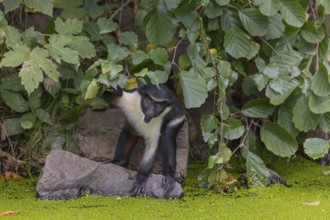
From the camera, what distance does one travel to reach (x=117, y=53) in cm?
621

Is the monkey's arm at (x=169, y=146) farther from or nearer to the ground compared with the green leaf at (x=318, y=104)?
nearer to the ground

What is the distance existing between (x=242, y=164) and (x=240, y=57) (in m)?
1.20

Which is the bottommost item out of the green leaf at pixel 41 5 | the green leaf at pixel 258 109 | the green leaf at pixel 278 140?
the green leaf at pixel 278 140

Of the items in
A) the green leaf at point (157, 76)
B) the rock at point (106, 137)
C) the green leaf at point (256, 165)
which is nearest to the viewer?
the green leaf at point (157, 76)

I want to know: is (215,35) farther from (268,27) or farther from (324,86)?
(324,86)

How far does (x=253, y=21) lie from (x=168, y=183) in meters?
1.52

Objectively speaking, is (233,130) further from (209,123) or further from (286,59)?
(286,59)

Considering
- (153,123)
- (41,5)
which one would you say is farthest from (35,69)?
(153,123)

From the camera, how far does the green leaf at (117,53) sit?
243 inches

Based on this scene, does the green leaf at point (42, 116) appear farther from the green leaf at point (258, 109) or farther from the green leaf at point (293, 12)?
the green leaf at point (293, 12)

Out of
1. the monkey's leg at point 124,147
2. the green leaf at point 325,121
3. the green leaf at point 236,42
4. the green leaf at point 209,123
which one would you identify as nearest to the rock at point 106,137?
the monkey's leg at point 124,147

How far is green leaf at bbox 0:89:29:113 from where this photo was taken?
22.5 feet

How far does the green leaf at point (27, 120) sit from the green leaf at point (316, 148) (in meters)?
2.50

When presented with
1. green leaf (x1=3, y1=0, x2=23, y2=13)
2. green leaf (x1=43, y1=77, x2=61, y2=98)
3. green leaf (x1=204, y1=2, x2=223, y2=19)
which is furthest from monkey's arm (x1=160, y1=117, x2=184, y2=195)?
green leaf (x1=3, y1=0, x2=23, y2=13)
